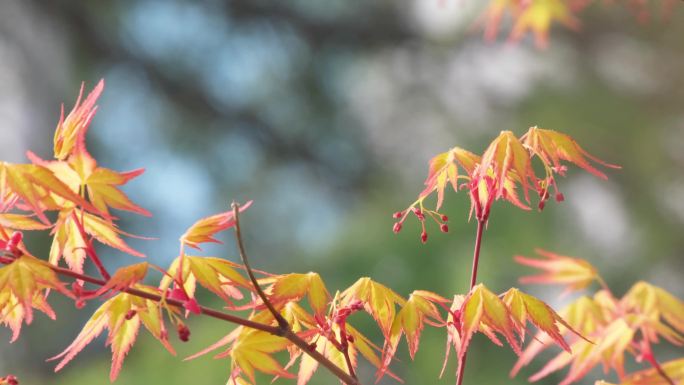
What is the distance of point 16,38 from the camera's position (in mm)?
3119

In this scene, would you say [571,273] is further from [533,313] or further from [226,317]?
[226,317]

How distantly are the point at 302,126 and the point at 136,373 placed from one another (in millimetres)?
1319

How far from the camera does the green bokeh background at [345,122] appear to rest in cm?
205

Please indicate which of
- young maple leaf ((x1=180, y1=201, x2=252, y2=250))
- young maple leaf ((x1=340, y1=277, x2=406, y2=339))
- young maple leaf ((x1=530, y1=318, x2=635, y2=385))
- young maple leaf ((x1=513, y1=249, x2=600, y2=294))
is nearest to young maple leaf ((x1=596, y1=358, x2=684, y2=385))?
Answer: young maple leaf ((x1=530, y1=318, x2=635, y2=385))

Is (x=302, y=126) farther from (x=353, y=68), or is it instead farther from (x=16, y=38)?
(x=16, y=38)

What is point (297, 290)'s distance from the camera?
546 millimetres

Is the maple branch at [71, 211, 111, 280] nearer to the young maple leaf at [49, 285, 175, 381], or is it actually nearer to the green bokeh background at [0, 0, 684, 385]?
the young maple leaf at [49, 285, 175, 381]

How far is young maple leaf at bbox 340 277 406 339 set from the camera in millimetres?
576

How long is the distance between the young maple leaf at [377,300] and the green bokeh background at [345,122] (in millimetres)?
1317

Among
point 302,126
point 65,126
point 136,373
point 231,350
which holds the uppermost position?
point 65,126

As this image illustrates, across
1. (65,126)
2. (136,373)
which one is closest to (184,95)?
(136,373)

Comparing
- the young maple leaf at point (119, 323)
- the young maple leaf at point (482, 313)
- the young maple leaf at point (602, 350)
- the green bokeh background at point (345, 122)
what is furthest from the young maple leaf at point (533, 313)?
the green bokeh background at point (345, 122)

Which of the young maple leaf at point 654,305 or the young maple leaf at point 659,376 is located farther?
the young maple leaf at point 654,305

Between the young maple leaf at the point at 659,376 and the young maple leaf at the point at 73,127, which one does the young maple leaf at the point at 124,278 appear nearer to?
the young maple leaf at the point at 73,127
